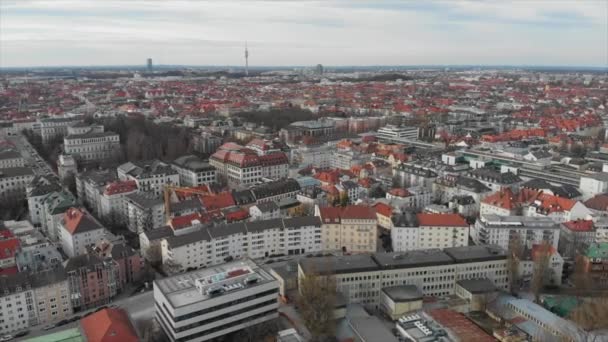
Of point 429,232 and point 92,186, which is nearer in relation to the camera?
point 429,232

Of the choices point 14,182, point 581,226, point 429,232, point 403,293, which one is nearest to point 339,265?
point 403,293

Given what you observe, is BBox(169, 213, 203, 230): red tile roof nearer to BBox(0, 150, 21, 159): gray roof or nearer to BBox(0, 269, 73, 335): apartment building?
BBox(0, 269, 73, 335): apartment building

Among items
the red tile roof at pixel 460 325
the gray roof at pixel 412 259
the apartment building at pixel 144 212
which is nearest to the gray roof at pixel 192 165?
the apartment building at pixel 144 212

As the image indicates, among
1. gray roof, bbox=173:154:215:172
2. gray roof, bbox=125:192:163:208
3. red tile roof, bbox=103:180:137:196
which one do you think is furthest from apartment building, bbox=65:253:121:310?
gray roof, bbox=173:154:215:172

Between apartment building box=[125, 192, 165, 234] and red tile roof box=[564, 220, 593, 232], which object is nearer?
red tile roof box=[564, 220, 593, 232]

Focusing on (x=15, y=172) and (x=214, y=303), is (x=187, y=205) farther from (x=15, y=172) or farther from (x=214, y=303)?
(x=15, y=172)

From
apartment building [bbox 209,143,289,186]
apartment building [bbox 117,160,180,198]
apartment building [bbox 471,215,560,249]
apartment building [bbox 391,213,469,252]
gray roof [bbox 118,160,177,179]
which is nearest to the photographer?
apartment building [bbox 471,215,560,249]

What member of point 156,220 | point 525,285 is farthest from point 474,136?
point 156,220

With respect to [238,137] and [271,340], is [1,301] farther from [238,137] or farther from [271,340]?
[238,137]
